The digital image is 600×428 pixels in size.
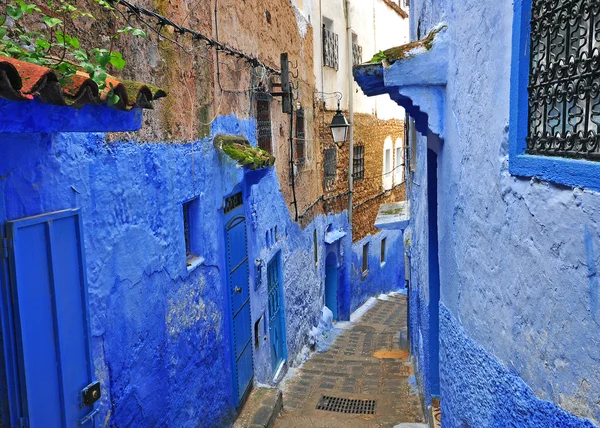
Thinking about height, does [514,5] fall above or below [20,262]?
above

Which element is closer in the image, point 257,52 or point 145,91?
point 145,91

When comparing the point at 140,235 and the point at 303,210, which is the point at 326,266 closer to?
the point at 303,210

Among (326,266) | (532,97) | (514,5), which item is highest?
(514,5)

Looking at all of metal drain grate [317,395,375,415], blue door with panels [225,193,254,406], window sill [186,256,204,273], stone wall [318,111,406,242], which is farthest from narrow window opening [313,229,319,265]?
window sill [186,256,204,273]

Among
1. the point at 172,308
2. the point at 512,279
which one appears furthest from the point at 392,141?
the point at 512,279

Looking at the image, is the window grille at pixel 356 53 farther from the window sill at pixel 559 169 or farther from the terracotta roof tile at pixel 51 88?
the terracotta roof tile at pixel 51 88

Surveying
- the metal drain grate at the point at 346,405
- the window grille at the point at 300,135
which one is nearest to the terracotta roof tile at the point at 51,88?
the metal drain grate at the point at 346,405

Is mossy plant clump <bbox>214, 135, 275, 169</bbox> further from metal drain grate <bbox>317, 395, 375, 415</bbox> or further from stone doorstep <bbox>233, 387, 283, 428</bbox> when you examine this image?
metal drain grate <bbox>317, 395, 375, 415</bbox>

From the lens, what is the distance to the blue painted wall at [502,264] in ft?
7.45

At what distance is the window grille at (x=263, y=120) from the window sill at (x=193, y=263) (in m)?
3.01

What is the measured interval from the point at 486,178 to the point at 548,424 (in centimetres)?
146

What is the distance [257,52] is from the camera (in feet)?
26.7

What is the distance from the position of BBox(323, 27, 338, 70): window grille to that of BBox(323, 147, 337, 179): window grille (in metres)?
2.18

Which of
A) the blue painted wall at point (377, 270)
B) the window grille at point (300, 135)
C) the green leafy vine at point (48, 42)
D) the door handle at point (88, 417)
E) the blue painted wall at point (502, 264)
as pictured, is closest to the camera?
the blue painted wall at point (502, 264)
